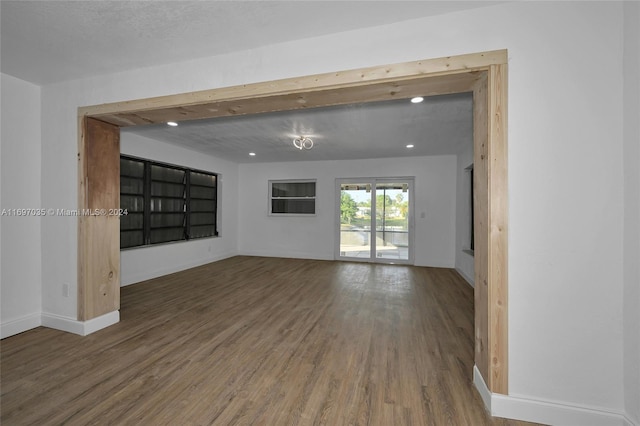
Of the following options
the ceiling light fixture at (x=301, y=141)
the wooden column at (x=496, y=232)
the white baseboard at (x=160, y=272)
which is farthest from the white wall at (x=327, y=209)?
the wooden column at (x=496, y=232)

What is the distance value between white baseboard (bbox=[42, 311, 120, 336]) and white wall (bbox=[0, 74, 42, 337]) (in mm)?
155

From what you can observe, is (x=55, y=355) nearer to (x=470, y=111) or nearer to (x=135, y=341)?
(x=135, y=341)

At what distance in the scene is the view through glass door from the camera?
6.27 metres

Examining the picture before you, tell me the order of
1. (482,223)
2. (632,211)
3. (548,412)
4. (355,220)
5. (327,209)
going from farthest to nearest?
(327,209) < (355,220) < (482,223) < (548,412) < (632,211)

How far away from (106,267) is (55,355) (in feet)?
2.80

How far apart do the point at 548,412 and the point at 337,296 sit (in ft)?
8.42

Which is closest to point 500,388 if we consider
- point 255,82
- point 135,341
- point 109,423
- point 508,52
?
point 508,52

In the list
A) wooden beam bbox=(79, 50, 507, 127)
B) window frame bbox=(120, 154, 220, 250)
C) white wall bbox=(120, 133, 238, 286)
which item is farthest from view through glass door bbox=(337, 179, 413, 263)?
wooden beam bbox=(79, 50, 507, 127)

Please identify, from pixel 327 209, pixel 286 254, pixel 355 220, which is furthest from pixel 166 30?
pixel 286 254

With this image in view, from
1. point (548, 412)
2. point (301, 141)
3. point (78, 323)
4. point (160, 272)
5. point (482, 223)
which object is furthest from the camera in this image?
point (160, 272)

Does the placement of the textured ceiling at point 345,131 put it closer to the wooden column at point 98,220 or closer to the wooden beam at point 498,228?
the wooden column at point 98,220

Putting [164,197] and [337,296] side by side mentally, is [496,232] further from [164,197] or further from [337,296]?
[164,197]

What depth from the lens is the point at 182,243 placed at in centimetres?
547

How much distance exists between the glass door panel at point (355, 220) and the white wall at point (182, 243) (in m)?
2.96
